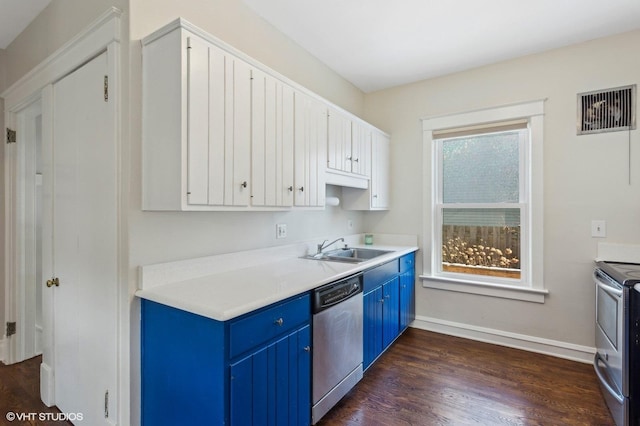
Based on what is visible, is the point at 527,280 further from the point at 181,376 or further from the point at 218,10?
the point at 218,10

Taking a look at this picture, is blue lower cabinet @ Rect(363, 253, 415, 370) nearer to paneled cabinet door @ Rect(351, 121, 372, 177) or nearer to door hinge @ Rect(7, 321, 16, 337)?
paneled cabinet door @ Rect(351, 121, 372, 177)

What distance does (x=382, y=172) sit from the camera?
3420 mm

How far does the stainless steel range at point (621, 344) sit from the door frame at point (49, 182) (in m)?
2.66

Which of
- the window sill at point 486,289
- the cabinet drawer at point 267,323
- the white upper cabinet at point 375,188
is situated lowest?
the window sill at point 486,289

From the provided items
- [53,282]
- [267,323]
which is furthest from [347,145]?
[53,282]

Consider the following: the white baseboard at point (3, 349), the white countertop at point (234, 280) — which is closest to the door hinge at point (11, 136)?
the white baseboard at point (3, 349)

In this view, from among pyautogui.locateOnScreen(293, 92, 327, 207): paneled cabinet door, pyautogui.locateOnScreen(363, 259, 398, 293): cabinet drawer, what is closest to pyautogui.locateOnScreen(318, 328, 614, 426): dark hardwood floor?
pyautogui.locateOnScreen(363, 259, 398, 293): cabinet drawer

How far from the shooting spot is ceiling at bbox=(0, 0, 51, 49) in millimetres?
2061

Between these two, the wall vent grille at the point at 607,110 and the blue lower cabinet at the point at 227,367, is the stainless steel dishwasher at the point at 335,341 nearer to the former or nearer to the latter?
the blue lower cabinet at the point at 227,367

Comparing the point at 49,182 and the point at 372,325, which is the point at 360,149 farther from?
the point at 49,182

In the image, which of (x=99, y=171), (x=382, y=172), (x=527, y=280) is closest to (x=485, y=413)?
(x=527, y=280)

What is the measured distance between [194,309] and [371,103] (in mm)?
3174

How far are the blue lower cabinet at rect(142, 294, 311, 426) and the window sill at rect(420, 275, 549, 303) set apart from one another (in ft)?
6.74

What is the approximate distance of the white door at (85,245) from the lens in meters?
1.65
